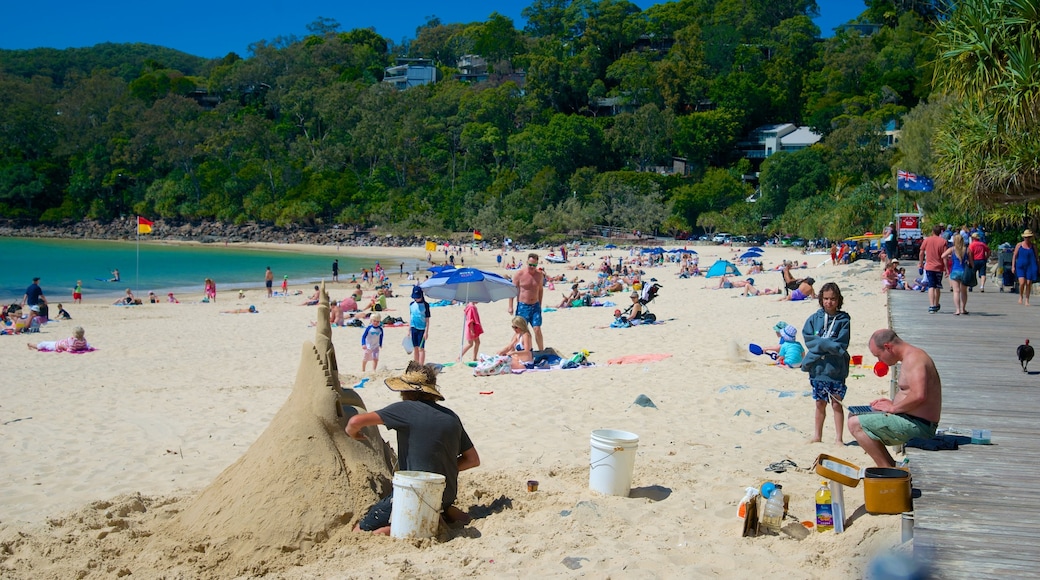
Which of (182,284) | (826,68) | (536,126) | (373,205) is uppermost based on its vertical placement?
(826,68)

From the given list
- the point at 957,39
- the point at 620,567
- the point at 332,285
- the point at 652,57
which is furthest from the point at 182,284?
the point at 652,57

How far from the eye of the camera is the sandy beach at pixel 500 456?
4.46 metres

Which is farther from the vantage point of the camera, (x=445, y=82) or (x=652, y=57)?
(x=445, y=82)

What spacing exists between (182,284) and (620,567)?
38.1 m

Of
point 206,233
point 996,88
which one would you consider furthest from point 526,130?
point 996,88

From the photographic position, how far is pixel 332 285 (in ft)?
115

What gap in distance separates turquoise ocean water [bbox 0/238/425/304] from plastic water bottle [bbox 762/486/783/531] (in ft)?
106

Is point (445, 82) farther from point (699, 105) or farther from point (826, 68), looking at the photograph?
point (826, 68)

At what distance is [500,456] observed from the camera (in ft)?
22.3

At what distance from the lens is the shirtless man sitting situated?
487cm

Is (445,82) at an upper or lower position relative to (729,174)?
upper

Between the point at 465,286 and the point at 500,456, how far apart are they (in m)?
5.98

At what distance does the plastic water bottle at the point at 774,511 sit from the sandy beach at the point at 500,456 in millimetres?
99

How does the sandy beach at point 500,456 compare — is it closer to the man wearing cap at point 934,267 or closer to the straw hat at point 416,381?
the straw hat at point 416,381
